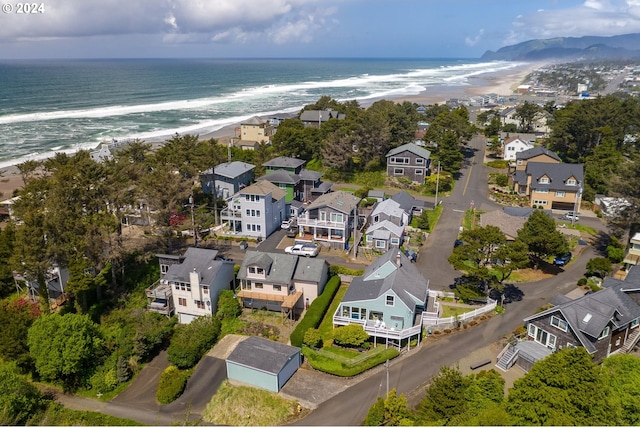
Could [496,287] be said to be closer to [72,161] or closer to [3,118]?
[72,161]

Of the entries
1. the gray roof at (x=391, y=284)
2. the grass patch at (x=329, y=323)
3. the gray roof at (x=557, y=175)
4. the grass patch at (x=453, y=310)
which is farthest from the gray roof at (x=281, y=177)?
Answer: the gray roof at (x=557, y=175)

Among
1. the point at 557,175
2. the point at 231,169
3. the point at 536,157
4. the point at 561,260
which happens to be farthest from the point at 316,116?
the point at 561,260

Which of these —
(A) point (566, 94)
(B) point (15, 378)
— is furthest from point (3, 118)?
(A) point (566, 94)

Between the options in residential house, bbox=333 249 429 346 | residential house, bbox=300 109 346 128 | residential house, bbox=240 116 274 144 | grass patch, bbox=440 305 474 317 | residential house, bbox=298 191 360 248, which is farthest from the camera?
residential house, bbox=300 109 346 128

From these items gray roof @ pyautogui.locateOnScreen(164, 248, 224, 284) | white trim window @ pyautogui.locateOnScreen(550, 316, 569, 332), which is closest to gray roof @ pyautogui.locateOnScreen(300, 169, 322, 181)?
gray roof @ pyautogui.locateOnScreen(164, 248, 224, 284)

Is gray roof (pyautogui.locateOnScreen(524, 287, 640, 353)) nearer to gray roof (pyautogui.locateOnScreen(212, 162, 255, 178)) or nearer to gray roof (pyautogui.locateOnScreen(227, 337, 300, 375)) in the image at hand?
gray roof (pyautogui.locateOnScreen(227, 337, 300, 375))

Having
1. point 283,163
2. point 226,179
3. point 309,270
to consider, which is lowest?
point 309,270

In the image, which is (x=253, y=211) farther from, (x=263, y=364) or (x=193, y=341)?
(x=263, y=364)
